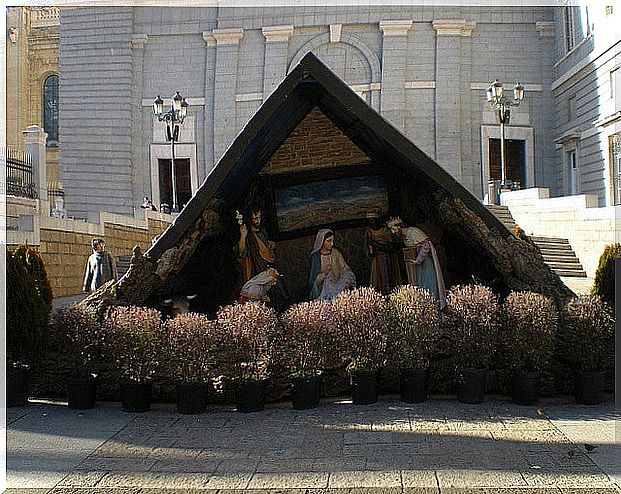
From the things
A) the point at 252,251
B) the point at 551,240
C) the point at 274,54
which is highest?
the point at 274,54

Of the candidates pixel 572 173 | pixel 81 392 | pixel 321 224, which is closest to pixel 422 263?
pixel 321 224

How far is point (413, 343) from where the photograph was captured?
830 centimetres

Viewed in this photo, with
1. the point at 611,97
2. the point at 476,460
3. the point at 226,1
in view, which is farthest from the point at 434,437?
the point at 226,1

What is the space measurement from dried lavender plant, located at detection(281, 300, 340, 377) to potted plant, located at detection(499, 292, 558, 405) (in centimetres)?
169

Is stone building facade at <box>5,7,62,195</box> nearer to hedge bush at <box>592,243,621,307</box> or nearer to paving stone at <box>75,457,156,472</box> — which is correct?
hedge bush at <box>592,243,621,307</box>

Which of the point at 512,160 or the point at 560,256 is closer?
the point at 560,256

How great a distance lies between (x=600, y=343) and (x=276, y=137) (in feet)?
A: 16.1

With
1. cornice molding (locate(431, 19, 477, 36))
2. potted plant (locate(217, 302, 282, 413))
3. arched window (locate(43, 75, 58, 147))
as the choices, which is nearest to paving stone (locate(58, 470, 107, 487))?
potted plant (locate(217, 302, 282, 413))

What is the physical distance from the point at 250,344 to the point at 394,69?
28678 mm

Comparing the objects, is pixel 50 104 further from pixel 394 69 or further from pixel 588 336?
pixel 588 336

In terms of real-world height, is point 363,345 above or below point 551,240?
below

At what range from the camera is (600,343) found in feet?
27.5

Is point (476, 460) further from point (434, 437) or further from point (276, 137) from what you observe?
point (276, 137)

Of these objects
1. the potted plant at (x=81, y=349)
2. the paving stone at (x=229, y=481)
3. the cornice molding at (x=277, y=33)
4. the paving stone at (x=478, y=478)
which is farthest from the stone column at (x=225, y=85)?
the paving stone at (x=478, y=478)
